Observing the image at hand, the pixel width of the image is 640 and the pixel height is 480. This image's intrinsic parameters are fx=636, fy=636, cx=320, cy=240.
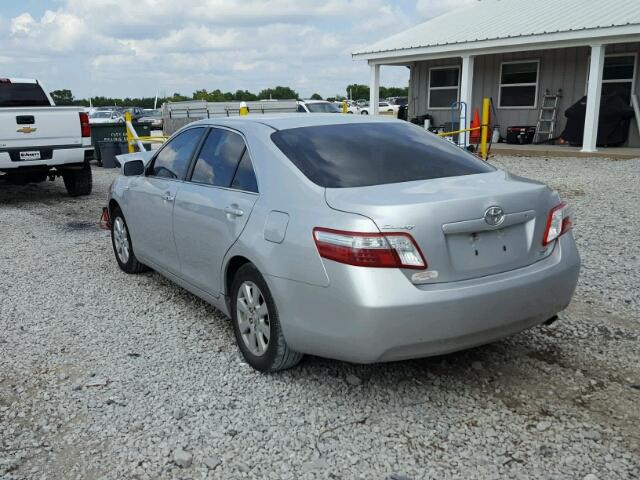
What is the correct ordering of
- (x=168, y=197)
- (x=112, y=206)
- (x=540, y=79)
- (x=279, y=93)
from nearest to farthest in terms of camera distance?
(x=168, y=197) < (x=112, y=206) < (x=540, y=79) < (x=279, y=93)

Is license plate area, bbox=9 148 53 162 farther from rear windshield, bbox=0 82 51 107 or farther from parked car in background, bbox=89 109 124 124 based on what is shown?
parked car in background, bbox=89 109 124 124

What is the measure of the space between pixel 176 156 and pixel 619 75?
574 inches

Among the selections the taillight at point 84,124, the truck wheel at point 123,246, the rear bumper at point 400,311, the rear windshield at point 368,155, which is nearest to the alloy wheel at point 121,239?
the truck wheel at point 123,246

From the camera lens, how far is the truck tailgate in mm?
10070

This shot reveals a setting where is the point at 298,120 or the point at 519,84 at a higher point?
the point at 519,84

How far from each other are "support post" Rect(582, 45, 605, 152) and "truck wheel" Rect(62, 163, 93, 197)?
1108 cm

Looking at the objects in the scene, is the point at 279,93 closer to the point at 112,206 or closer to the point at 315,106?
the point at 315,106

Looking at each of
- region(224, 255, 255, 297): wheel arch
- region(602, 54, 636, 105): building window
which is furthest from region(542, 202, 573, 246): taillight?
region(602, 54, 636, 105): building window

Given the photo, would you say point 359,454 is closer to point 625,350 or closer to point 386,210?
point 386,210

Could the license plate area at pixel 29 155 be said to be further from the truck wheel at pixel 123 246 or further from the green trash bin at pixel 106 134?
the green trash bin at pixel 106 134

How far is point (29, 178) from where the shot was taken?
11383mm

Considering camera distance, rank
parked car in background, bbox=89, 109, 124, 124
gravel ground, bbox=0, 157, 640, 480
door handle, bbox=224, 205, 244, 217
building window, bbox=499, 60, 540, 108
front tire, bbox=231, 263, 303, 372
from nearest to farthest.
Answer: gravel ground, bbox=0, 157, 640, 480 → front tire, bbox=231, 263, 303, 372 → door handle, bbox=224, 205, 244, 217 → building window, bbox=499, 60, 540, 108 → parked car in background, bbox=89, 109, 124, 124

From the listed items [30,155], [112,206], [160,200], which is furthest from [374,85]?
[160,200]

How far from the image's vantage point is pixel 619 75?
16219 millimetres
